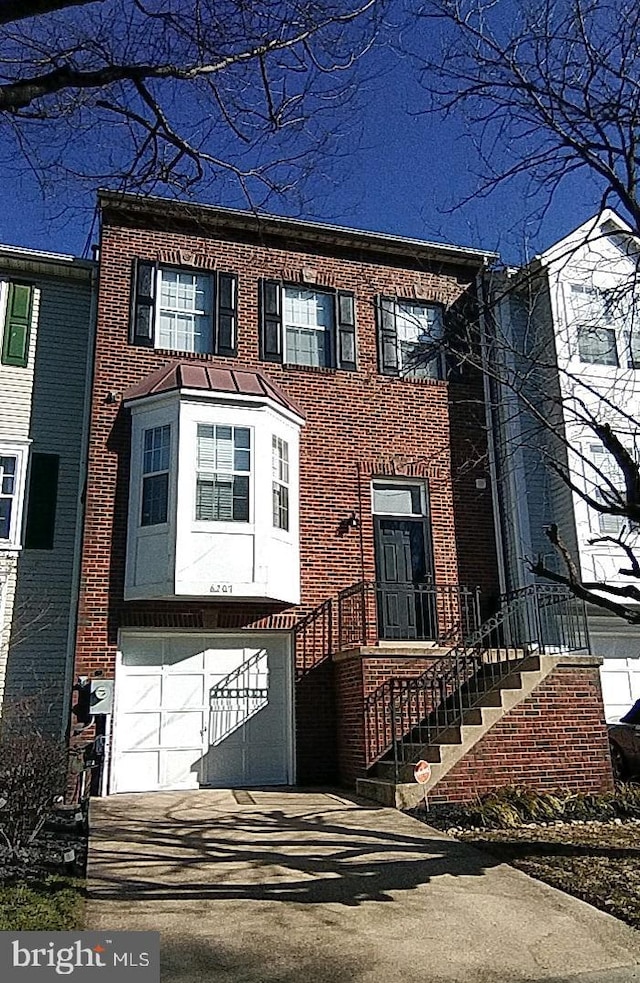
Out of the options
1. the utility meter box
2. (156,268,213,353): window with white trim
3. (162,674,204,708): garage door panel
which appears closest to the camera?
the utility meter box

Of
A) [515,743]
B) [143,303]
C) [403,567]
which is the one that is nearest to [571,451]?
[403,567]

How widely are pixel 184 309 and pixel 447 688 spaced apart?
7256 millimetres

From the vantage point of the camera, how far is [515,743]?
9.86 metres

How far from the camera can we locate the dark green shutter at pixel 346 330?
1372 centimetres

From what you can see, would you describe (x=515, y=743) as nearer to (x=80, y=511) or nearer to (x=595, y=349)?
(x=80, y=511)

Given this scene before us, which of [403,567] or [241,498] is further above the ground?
[241,498]

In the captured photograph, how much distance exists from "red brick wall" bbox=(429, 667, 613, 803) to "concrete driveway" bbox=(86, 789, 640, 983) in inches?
52.4

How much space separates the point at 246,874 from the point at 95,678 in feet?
16.6

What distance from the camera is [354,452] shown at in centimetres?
1320

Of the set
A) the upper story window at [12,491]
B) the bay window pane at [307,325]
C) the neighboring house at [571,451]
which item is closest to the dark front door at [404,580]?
the neighboring house at [571,451]

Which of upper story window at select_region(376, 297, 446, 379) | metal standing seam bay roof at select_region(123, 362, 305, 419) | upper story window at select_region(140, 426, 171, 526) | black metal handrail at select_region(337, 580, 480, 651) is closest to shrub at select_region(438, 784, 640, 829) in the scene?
black metal handrail at select_region(337, 580, 480, 651)

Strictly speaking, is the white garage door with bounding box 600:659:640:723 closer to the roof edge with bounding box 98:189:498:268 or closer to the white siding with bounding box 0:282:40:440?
the roof edge with bounding box 98:189:498:268

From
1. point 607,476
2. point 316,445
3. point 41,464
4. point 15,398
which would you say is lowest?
point 41,464

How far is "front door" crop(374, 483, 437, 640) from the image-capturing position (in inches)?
497
